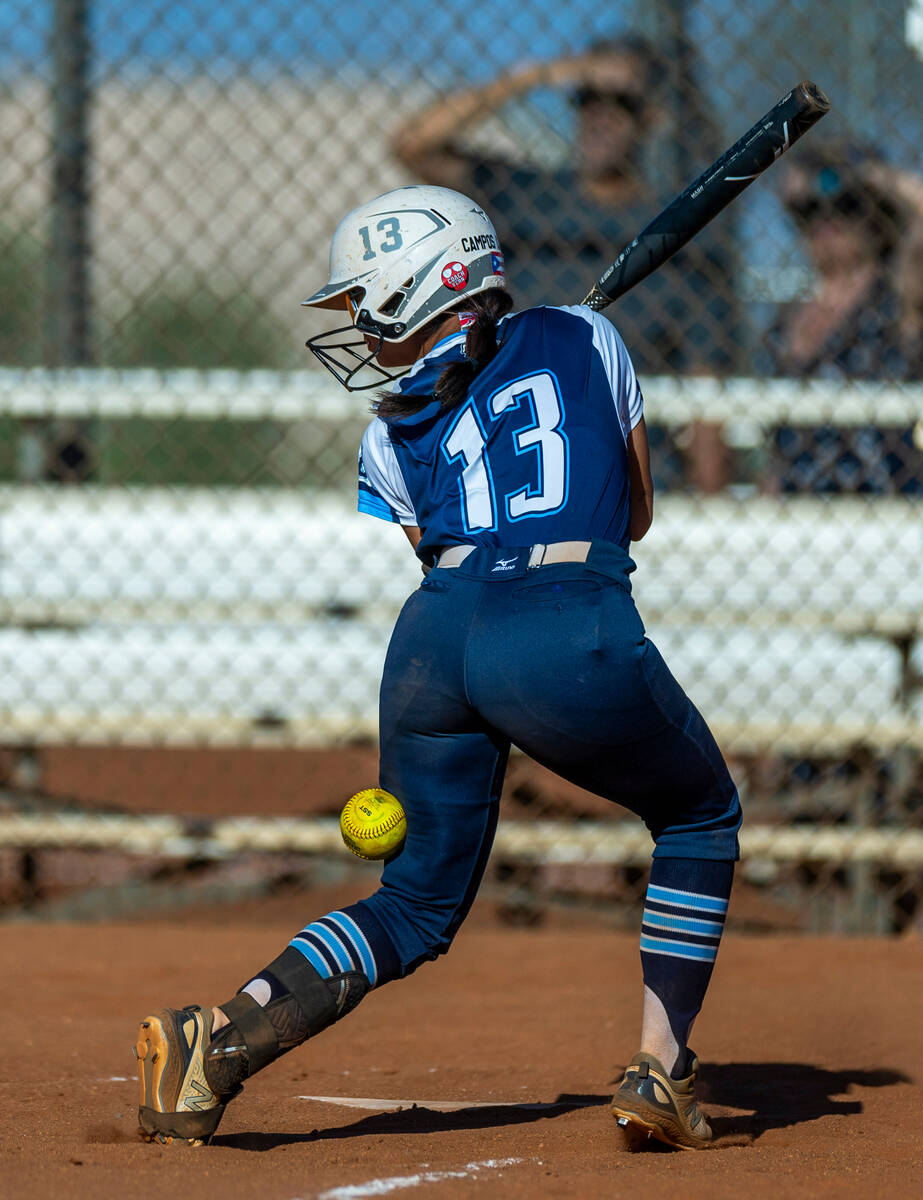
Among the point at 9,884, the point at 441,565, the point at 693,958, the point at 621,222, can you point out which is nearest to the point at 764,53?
the point at 621,222

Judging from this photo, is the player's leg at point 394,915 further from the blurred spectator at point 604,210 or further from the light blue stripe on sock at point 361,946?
the blurred spectator at point 604,210

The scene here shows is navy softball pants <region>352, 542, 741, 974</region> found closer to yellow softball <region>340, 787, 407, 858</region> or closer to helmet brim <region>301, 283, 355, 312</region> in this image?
yellow softball <region>340, 787, 407, 858</region>

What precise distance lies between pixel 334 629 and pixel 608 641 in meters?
3.29

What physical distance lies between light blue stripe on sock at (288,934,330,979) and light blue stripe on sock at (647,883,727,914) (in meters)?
0.54

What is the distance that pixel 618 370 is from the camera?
2.42m

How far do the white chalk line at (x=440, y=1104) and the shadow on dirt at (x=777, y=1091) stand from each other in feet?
0.92

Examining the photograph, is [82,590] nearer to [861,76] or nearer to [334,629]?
[334,629]

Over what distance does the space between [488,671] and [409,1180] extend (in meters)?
0.72

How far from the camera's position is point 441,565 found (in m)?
2.36

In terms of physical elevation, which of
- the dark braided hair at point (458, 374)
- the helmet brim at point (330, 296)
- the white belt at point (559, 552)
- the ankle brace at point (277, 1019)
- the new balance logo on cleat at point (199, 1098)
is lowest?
the new balance logo on cleat at point (199, 1098)

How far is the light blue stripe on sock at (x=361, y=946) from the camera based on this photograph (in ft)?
7.43

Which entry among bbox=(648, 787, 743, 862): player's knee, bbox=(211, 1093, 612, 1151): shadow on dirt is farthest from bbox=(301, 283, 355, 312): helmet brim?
bbox=(211, 1093, 612, 1151): shadow on dirt

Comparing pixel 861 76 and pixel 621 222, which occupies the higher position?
pixel 861 76

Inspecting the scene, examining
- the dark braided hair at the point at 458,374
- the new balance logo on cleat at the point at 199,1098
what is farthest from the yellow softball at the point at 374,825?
the dark braided hair at the point at 458,374
